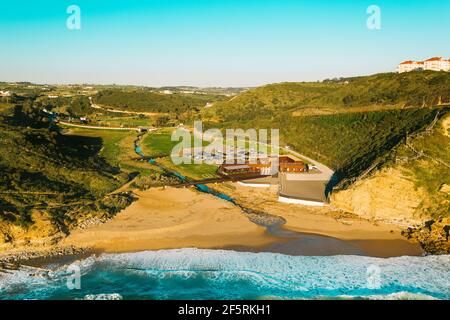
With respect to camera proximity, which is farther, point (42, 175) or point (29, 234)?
point (42, 175)

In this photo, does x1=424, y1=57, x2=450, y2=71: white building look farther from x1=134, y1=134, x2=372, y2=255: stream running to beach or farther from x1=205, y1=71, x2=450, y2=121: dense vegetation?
x1=134, y1=134, x2=372, y2=255: stream running to beach

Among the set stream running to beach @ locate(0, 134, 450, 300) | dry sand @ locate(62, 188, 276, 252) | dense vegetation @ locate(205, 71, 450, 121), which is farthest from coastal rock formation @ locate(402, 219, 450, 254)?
dense vegetation @ locate(205, 71, 450, 121)

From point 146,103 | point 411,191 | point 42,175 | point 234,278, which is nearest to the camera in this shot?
point 234,278

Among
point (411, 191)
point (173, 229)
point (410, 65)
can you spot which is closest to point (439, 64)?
point (410, 65)

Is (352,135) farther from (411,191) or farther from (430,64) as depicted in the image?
(430,64)

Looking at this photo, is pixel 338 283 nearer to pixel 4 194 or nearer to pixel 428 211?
pixel 428 211

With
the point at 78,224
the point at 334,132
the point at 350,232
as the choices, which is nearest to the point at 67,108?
the point at 334,132
